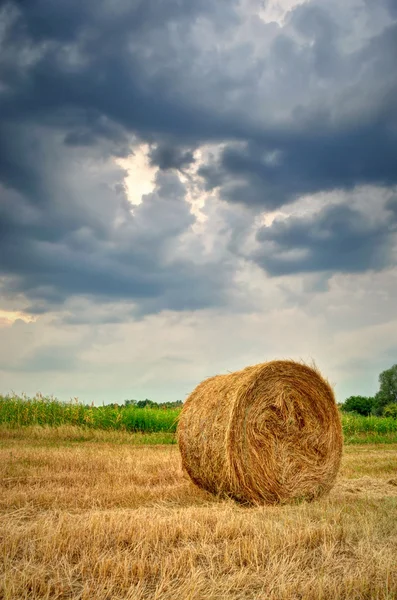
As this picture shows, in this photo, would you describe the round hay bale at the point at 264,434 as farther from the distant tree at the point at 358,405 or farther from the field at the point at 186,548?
the distant tree at the point at 358,405

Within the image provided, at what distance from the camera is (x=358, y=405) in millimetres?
42500

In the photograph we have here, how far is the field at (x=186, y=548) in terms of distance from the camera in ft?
13.8

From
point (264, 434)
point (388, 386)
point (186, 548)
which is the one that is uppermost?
point (388, 386)

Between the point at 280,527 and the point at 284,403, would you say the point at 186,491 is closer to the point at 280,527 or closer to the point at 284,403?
the point at 284,403

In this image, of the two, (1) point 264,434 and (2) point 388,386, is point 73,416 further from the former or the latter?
(2) point 388,386

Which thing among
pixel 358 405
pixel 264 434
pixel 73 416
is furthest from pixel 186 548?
pixel 358 405

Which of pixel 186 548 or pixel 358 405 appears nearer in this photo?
pixel 186 548

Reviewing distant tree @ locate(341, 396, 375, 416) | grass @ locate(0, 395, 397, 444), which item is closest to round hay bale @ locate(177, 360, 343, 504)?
grass @ locate(0, 395, 397, 444)

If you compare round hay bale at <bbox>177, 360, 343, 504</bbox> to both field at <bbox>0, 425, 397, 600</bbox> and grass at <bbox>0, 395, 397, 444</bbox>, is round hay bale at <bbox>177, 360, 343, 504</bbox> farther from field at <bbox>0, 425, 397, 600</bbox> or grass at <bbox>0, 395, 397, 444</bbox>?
grass at <bbox>0, 395, 397, 444</bbox>

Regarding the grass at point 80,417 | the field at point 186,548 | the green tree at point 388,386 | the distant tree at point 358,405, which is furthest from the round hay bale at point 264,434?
the green tree at point 388,386

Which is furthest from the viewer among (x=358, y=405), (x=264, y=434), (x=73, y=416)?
(x=358, y=405)

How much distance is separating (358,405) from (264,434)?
1419 inches

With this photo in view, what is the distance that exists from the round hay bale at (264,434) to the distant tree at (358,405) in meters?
33.7

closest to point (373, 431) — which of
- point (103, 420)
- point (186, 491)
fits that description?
point (103, 420)
